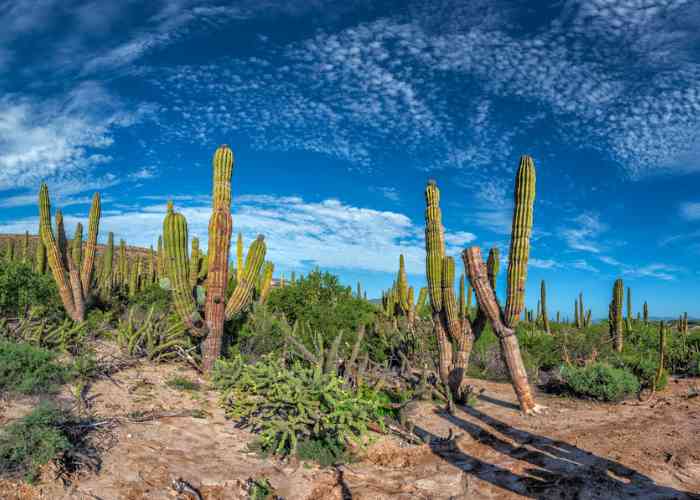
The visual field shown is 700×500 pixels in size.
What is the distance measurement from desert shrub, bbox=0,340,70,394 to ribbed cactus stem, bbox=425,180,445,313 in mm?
6799

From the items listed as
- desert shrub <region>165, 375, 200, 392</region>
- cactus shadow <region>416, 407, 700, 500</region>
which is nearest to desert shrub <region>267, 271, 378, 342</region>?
desert shrub <region>165, 375, 200, 392</region>

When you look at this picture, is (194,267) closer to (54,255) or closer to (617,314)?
(54,255)

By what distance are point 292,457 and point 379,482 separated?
1213mm

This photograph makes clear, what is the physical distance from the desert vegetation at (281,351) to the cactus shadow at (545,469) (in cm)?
75

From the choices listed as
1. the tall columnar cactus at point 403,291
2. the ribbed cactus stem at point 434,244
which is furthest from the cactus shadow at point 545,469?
the tall columnar cactus at point 403,291

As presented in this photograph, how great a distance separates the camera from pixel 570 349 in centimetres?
1513

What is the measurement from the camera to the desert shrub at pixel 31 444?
4879mm

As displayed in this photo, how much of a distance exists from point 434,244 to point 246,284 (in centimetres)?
406

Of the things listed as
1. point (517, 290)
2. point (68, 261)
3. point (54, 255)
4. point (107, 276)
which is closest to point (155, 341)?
point (54, 255)

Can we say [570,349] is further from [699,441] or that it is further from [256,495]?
[256,495]

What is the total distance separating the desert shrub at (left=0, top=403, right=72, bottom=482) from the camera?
4879mm

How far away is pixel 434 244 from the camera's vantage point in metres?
10.5

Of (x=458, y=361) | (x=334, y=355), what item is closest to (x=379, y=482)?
(x=334, y=355)

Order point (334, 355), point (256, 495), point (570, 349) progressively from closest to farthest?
point (256, 495) → point (334, 355) → point (570, 349)
